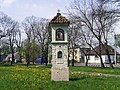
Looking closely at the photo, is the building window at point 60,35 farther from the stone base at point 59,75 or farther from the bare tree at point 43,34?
the bare tree at point 43,34

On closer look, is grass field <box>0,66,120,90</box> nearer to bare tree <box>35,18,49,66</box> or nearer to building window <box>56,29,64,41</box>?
building window <box>56,29,64,41</box>

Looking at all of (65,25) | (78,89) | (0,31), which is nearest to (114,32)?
(0,31)

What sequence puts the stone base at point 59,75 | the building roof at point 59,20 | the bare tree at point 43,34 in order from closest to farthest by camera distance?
the stone base at point 59,75 < the building roof at point 59,20 < the bare tree at point 43,34

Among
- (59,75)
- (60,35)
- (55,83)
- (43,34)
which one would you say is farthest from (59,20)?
(43,34)

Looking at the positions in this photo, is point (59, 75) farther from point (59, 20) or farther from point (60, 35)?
point (59, 20)

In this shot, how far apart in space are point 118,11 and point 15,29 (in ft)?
161

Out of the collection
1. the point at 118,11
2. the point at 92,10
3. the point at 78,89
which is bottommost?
the point at 78,89

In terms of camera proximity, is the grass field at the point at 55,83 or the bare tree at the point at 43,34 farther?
the bare tree at the point at 43,34

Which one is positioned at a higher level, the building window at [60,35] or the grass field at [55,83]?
the building window at [60,35]

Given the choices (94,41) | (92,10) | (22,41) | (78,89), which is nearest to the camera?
(78,89)

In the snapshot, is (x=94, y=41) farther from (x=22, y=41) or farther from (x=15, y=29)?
(x=22, y=41)

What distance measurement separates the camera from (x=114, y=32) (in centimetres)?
4788

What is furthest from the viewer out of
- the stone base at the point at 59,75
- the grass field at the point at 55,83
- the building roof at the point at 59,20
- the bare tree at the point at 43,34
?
the bare tree at the point at 43,34

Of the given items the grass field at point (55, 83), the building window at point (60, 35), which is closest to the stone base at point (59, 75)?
A: the grass field at point (55, 83)
